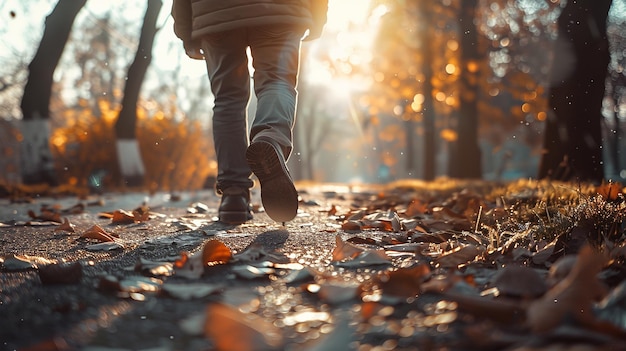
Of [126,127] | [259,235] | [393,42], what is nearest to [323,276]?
[259,235]

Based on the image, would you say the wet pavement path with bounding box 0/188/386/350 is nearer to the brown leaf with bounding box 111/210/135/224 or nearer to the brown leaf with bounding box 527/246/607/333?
the brown leaf with bounding box 527/246/607/333

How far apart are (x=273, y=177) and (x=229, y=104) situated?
717mm

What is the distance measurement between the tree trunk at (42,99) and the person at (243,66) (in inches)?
248

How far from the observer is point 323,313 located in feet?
4.47

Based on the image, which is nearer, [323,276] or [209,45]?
[323,276]

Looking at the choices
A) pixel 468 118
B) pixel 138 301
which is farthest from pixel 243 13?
pixel 468 118

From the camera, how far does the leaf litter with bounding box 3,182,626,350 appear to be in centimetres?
113

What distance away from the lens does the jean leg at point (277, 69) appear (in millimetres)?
3054

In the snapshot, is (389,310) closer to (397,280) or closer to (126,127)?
(397,280)

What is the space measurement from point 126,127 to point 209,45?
7437 mm

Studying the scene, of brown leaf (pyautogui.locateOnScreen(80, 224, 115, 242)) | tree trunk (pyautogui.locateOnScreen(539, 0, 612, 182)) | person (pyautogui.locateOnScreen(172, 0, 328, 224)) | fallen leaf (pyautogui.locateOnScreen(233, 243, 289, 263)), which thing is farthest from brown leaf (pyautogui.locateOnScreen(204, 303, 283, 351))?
tree trunk (pyautogui.locateOnScreen(539, 0, 612, 182))

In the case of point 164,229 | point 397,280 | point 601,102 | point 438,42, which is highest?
point 438,42

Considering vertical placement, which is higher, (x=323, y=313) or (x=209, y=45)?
(x=209, y=45)

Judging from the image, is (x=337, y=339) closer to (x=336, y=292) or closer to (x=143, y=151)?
(x=336, y=292)
